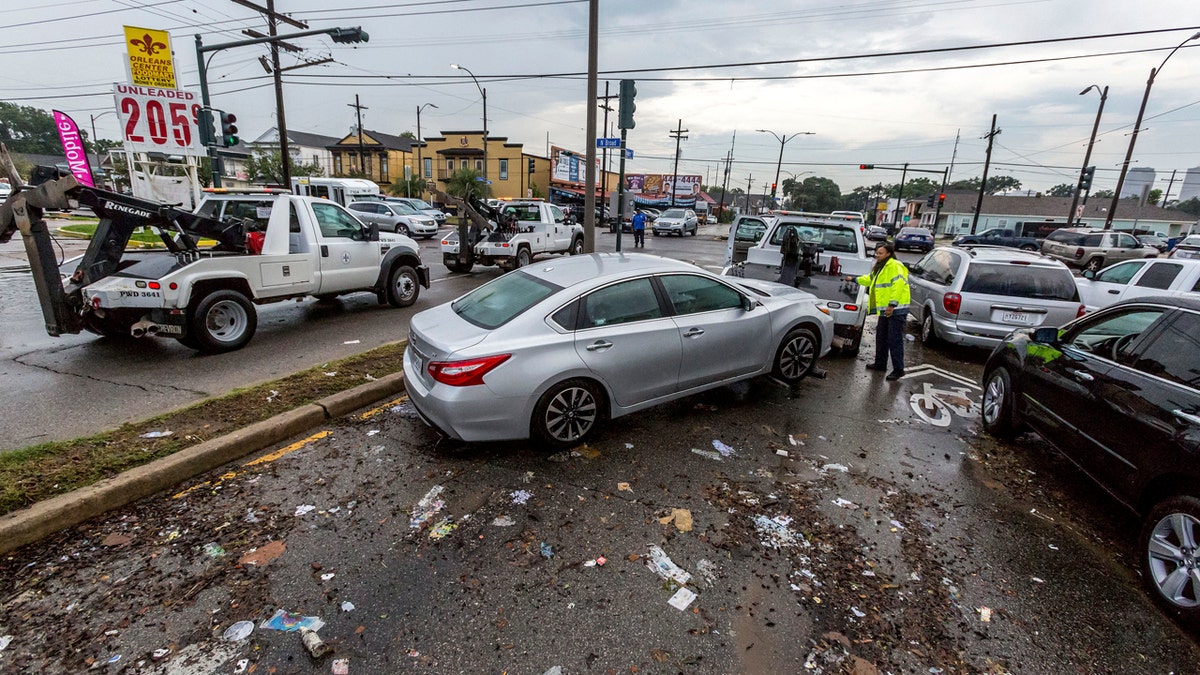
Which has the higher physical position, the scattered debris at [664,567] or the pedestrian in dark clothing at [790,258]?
the pedestrian in dark clothing at [790,258]

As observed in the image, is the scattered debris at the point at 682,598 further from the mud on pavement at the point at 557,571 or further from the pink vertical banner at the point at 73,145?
the pink vertical banner at the point at 73,145

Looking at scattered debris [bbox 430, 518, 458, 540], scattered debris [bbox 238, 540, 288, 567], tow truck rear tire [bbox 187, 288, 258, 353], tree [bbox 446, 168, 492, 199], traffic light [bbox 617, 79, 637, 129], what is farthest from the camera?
tree [bbox 446, 168, 492, 199]

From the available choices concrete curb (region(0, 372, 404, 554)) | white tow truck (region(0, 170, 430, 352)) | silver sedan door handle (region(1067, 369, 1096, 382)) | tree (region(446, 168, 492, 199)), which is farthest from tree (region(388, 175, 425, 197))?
silver sedan door handle (region(1067, 369, 1096, 382))

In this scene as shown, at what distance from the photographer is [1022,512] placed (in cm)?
384

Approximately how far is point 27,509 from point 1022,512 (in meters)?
6.50

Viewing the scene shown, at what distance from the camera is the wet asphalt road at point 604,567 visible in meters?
2.47

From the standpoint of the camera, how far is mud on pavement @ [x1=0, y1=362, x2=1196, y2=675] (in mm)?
2459

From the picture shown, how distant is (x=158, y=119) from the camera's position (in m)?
14.1

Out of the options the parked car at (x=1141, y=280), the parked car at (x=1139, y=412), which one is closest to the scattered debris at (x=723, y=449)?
the parked car at (x=1139, y=412)

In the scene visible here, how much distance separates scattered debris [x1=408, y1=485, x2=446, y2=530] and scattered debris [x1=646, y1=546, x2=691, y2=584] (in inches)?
57.3

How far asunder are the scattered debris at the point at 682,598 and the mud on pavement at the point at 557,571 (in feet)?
0.05

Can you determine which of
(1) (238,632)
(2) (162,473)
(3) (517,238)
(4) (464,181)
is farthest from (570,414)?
(4) (464,181)

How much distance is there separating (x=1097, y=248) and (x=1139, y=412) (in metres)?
25.9

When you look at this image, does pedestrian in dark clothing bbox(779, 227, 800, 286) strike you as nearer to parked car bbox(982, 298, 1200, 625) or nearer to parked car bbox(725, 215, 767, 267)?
parked car bbox(982, 298, 1200, 625)
